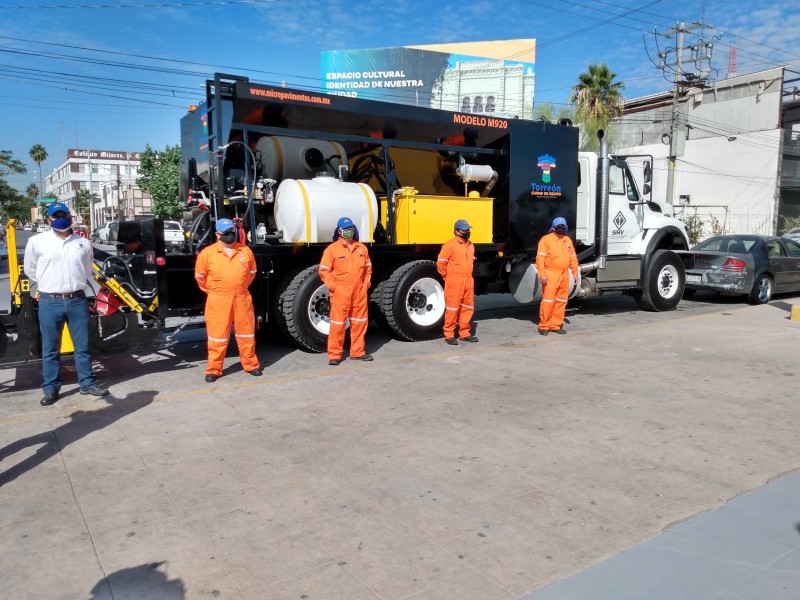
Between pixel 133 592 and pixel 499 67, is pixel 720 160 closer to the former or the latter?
pixel 499 67

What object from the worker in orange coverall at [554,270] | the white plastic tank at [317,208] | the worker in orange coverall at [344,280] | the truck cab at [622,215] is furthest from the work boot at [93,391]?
the truck cab at [622,215]

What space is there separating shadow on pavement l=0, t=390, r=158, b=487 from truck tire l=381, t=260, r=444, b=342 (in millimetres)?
3150

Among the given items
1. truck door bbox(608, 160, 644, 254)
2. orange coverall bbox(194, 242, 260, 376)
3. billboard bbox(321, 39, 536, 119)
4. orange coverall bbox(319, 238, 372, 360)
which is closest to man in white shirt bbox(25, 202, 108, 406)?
orange coverall bbox(194, 242, 260, 376)

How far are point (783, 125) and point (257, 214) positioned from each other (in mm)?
30320

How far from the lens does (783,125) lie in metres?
29.6

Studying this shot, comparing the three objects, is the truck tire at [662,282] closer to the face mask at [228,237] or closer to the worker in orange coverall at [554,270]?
the worker in orange coverall at [554,270]

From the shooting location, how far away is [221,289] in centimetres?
637

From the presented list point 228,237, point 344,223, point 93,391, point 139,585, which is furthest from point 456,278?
point 139,585

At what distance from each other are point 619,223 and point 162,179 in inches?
1191

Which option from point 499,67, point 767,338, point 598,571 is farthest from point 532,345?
point 499,67

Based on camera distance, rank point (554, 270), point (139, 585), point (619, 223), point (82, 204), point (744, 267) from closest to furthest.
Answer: point (139, 585) → point (554, 270) → point (619, 223) → point (744, 267) → point (82, 204)

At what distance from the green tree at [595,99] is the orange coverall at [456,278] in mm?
23493

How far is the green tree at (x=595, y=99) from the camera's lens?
97.0 feet

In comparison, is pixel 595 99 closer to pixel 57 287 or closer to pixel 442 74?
pixel 442 74
